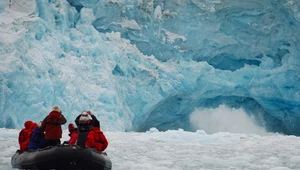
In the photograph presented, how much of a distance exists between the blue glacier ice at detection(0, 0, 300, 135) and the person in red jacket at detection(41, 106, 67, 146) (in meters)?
7.37

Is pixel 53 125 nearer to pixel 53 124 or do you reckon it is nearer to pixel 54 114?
pixel 53 124

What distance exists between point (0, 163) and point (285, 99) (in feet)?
53.0

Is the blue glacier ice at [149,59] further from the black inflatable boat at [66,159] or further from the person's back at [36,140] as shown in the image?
the black inflatable boat at [66,159]

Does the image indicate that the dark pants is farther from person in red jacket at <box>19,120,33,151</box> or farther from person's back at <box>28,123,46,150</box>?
person in red jacket at <box>19,120,33,151</box>

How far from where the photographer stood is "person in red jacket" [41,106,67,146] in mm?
5484

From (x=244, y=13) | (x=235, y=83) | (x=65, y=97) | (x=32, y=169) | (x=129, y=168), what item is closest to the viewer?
(x=32, y=169)

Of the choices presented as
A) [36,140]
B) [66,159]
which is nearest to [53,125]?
[36,140]

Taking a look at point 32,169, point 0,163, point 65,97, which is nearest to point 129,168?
point 32,169

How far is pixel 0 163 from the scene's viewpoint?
20.3 feet

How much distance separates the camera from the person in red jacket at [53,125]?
18.0 feet

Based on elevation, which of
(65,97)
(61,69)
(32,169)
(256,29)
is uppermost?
(256,29)

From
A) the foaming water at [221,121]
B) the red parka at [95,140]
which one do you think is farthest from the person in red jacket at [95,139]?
the foaming water at [221,121]

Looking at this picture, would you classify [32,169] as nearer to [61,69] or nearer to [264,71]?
[61,69]

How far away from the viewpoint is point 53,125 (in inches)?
219
